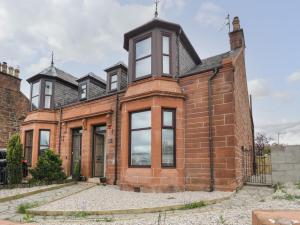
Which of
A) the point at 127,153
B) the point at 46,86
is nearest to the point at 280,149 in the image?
the point at 127,153

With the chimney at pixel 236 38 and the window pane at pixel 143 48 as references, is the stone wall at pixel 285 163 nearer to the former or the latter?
the chimney at pixel 236 38

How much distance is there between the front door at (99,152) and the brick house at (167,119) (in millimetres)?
53

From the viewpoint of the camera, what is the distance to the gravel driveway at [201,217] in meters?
5.28

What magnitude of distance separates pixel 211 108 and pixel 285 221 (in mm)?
8611

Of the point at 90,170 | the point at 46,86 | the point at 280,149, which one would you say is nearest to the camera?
the point at 280,149

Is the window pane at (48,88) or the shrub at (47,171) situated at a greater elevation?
the window pane at (48,88)

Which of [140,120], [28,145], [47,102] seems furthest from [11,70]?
[140,120]

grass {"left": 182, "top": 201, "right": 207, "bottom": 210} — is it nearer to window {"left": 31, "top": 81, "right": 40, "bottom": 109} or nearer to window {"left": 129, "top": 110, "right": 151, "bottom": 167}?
window {"left": 129, "top": 110, "right": 151, "bottom": 167}

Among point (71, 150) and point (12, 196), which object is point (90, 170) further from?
point (12, 196)

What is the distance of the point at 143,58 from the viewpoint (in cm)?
1166

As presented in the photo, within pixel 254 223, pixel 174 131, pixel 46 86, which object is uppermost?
pixel 46 86

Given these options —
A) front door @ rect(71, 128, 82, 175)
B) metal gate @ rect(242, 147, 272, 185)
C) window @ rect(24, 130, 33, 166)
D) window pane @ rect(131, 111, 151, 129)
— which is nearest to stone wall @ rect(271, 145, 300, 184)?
metal gate @ rect(242, 147, 272, 185)

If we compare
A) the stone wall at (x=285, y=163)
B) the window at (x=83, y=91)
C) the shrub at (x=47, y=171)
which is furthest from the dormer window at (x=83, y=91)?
the stone wall at (x=285, y=163)

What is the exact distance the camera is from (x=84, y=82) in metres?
16.1
